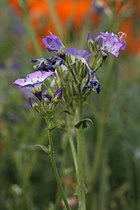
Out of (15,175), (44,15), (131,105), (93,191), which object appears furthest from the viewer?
(44,15)

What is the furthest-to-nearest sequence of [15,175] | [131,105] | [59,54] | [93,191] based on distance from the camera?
[131,105]
[15,175]
[93,191]
[59,54]

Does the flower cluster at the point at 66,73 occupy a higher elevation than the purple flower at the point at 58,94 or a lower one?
higher

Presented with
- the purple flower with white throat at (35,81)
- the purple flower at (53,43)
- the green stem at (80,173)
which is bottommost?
the green stem at (80,173)

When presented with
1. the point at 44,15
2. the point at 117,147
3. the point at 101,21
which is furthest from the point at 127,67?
the point at 117,147

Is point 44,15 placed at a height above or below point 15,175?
above

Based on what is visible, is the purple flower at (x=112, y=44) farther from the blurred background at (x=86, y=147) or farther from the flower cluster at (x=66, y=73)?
the blurred background at (x=86, y=147)

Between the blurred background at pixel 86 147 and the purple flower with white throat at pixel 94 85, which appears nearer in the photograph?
the purple flower with white throat at pixel 94 85

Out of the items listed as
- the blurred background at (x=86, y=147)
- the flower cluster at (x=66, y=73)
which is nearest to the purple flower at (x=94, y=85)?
Answer: the flower cluster at (x=66, y=73)

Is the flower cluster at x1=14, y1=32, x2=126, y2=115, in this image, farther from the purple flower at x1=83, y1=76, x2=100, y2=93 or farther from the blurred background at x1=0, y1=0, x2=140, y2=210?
the blurred background at x1=0, y1=0, x2=140, y2=210

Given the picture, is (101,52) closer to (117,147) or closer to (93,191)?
(93,191)

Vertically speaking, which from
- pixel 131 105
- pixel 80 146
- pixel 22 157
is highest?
pixel 131 105
